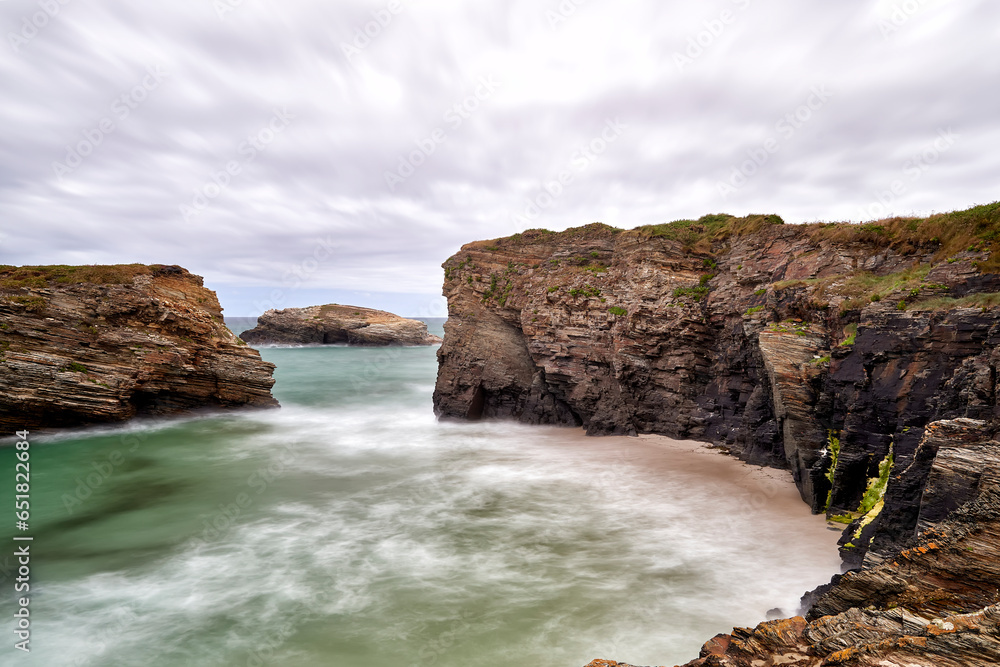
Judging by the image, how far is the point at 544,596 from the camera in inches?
356

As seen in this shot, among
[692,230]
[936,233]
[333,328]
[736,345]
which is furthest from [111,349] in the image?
[333,328]

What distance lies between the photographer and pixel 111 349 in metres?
22.4

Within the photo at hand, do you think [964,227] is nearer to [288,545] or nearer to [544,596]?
[544,596]

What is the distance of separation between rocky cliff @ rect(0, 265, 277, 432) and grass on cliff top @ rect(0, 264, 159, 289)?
1.5 inches

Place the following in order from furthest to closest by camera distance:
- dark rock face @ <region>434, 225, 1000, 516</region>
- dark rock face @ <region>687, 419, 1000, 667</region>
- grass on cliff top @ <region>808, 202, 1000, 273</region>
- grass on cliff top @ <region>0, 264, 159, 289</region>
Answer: grass on cliff top @ <region>0, 264, 159, 289</region>, grass on cliff top @ <region>808, 202, 1000, 273</region>, dark rock face @ <region>434, 225, 1000, 516</region>, dark rock face @ <region>687, 419, 1000, 667</region>

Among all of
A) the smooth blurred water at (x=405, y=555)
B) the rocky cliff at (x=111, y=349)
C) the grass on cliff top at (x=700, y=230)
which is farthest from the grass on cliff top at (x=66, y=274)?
the grass on cliff top at (x=700, y=230)

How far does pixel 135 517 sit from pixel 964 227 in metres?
24.1


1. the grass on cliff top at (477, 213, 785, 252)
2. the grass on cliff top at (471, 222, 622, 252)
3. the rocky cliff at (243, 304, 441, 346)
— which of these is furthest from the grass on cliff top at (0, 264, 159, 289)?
the rocky cliff at (243, 304, 441, 346)

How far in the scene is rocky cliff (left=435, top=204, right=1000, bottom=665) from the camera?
6934 mm

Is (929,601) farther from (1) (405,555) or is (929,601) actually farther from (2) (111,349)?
(2) (111,349)

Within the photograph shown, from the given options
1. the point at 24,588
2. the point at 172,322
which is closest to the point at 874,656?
the point at 24,588

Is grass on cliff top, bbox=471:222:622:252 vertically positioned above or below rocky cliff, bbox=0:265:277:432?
above

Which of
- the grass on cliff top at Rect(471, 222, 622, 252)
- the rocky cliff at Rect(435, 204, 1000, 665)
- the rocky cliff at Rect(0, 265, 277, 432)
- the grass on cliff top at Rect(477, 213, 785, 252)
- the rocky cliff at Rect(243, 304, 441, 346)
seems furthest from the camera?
the rocky cliff at Rect(243, 304, 441, 346)

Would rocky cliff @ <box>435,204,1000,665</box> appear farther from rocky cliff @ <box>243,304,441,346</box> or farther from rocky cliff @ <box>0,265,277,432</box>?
rocky cliff @ <box>243,304,441,346</box>
